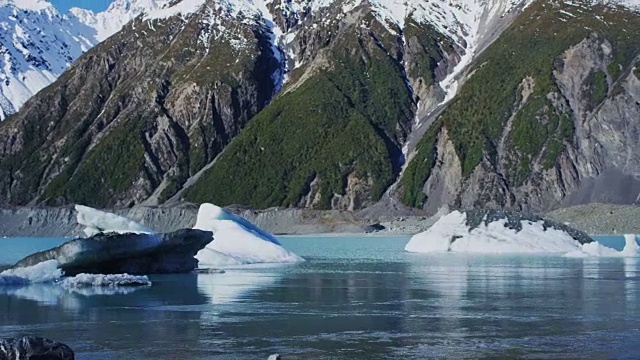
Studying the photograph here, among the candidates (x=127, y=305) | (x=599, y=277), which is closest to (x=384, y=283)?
(x=599, y=277)

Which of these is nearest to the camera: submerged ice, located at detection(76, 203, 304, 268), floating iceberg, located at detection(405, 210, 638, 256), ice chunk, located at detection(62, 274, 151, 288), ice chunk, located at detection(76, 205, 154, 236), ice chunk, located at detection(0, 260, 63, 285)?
ice chunk, located at detection(62, 274, 151, 288)

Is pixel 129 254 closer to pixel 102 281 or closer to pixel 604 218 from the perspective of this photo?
pixel 102 281

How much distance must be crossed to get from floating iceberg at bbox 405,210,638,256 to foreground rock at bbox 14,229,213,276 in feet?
114

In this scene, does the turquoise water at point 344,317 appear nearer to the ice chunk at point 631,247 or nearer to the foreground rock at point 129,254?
the foreground rock at point 129,254

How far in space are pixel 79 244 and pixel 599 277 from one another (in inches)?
973

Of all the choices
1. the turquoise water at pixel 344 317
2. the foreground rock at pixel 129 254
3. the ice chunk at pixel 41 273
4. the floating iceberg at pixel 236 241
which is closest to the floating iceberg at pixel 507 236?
the floating iceberg at pixel 236 241

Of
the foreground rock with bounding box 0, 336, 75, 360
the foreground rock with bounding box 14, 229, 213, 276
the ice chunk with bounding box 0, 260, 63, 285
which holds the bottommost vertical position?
the foreground rock with bounding box 0, 336, 75, 360

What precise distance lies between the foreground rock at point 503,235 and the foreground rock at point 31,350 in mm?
60286

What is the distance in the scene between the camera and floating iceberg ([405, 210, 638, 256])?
79000 mm

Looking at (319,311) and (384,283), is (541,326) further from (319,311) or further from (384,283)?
(384,283)

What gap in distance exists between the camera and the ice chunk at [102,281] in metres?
43.8

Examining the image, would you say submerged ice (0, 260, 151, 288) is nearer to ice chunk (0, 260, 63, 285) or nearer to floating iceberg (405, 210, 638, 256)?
ice chunk (0, 260, 63, 285)

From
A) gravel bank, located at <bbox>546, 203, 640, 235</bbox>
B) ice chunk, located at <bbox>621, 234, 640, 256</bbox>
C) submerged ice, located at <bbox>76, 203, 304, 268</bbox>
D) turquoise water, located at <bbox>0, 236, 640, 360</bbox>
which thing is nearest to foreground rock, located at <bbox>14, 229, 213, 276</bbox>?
turquoise water, located at <bbox>0, 236, 640, 360</bbox>

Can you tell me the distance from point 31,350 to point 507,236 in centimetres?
6314
